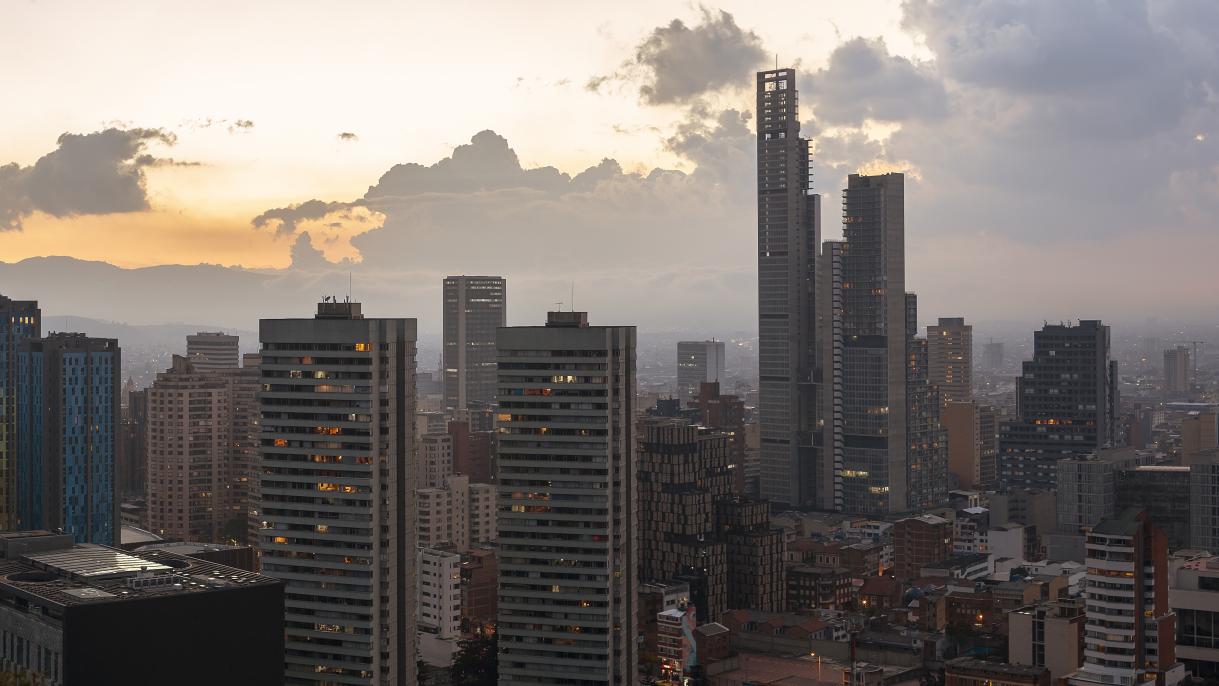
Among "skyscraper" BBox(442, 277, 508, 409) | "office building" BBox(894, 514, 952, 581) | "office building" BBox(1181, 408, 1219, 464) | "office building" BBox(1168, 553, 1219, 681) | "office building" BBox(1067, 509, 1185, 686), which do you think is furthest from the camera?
"skyscraper" BBox(442, 277, 508, 409)

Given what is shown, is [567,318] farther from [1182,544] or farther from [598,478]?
[1182,544]

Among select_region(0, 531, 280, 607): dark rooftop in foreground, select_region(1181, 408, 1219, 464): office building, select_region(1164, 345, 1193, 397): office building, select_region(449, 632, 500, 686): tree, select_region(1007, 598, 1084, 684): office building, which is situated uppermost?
select_region(1164, 345, 1193, 397): office building

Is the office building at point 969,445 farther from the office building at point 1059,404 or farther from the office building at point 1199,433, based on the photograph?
the office building at point 1199,433

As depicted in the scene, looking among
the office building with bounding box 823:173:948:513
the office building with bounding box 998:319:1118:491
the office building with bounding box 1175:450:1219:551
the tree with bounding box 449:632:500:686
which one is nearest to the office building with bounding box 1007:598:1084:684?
the office building with bounding box 1175:450:1219:551

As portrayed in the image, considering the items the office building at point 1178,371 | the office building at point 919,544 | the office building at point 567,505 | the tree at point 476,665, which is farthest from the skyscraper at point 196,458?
the office building at point 1178,371

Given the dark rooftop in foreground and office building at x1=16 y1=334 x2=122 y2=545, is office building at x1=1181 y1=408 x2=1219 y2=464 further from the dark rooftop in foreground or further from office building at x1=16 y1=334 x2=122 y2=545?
the dark rooftop in foreground

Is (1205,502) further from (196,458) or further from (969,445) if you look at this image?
(196,458)
